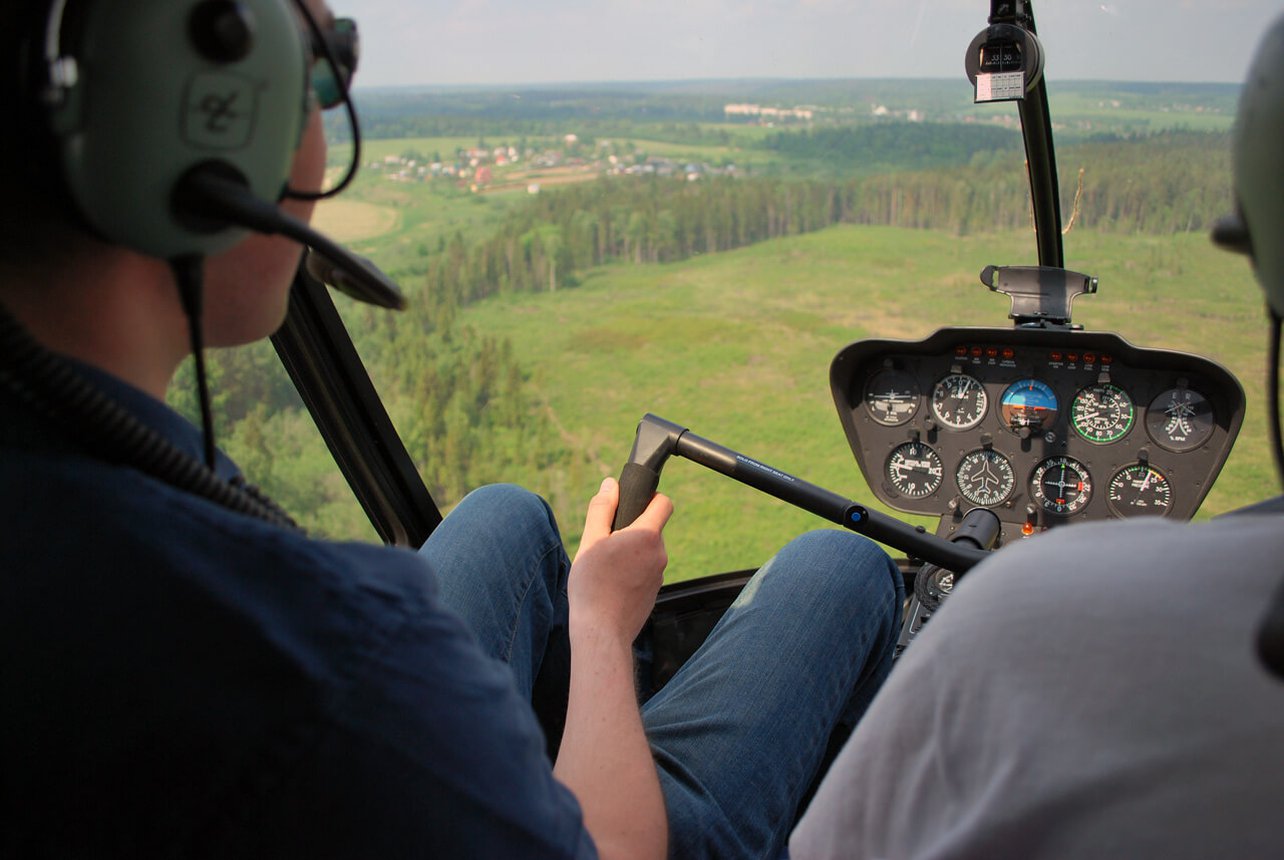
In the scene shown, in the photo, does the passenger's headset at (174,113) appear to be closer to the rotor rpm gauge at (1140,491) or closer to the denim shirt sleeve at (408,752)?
the denim shirt sleeve at (408,752)

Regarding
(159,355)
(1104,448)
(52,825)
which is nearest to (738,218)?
(1104,448)

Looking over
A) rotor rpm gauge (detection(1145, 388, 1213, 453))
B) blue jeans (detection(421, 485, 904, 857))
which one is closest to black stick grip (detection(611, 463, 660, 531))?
blue jeans (detection(421, 485, 904, 857))

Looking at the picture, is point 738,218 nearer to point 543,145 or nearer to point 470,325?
point 543,145

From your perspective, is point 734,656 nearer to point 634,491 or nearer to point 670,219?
point 634,491

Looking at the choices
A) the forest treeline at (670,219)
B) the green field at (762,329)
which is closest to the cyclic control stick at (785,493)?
the green field at (762,329)

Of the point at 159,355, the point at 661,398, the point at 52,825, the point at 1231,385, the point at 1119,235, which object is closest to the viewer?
the point at 52,825

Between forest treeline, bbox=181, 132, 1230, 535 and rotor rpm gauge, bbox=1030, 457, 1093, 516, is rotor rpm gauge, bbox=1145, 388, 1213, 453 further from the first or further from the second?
forest treeline, bbox=181, 132, 1230, 535
